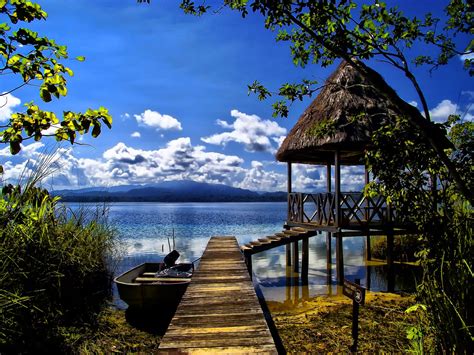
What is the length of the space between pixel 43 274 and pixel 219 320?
290 cm

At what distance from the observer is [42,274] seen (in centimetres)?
496

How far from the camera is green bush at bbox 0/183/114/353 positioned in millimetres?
4078

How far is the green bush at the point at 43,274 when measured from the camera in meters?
4.08

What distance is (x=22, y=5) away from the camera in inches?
Answer: 115

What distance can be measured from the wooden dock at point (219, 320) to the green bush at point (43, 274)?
1.66 m

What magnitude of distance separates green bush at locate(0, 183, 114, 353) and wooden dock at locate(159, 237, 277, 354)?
166cm

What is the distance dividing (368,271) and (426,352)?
10.6 m

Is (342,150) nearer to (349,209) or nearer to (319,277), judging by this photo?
(349,209)

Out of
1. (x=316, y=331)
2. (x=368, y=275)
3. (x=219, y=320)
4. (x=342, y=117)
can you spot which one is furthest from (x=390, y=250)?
(x=219, y=320)

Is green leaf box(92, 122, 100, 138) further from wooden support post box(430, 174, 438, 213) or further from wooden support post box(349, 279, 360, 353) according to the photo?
wooden support post box(349, 279, 360, 353)

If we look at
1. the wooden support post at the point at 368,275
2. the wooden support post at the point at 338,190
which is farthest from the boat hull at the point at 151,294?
the wooden support post at the point at 368,275

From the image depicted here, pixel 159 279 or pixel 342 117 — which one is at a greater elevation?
pixel 342 117

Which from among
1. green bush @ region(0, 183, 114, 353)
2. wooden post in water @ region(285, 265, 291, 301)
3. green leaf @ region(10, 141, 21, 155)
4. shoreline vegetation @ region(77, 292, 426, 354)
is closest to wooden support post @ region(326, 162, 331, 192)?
wooden post in water @ region(285, 265, 291, 301)

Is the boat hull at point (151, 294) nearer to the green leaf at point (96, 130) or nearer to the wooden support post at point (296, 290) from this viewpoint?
the wooden support post at point (296, 290)
